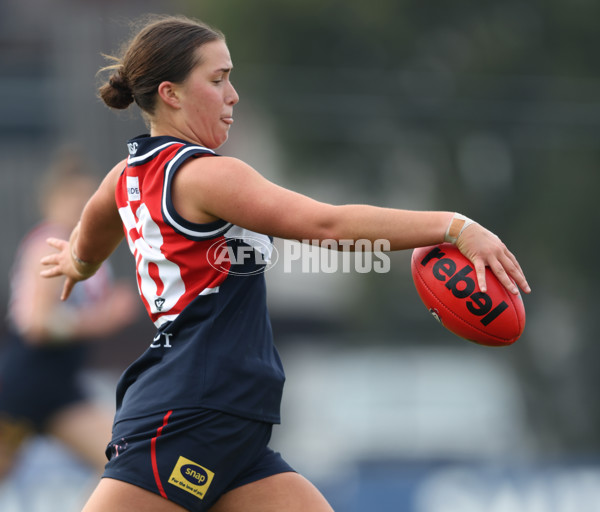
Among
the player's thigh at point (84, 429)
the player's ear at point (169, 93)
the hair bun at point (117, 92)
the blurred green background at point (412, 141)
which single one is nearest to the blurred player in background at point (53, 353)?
the player's thigh at point (84, 429)

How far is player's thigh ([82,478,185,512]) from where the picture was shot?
293 cm

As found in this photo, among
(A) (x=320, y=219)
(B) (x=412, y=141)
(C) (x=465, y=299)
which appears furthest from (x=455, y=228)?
(B) (x=412, y=141)

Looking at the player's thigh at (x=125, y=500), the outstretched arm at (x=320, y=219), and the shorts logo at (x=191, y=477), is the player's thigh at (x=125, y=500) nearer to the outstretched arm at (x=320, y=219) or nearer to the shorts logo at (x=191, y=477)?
the shorts logo at (x=191, y=477)

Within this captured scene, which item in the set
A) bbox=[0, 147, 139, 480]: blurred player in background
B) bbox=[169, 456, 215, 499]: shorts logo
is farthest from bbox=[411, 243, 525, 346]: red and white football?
bbox=[0, 147, 139, 480]: blurred player in background

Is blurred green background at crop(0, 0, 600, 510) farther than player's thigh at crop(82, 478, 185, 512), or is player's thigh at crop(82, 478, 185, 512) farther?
blurred green background at crop(0, 0, 600, 510)

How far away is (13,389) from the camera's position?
6258mm

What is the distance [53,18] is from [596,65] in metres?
7.95

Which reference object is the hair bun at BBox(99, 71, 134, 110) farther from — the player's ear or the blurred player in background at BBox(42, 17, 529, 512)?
the player's ear

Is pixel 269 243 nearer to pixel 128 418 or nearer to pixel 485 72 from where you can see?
pixel 128 418

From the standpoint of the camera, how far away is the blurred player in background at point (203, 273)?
2.94 meters

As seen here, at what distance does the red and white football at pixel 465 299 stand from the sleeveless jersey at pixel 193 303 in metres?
0.54

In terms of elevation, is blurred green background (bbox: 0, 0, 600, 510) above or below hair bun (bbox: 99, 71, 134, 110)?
below

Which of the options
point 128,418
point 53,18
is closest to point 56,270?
point 128,418

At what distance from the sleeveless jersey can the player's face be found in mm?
110
